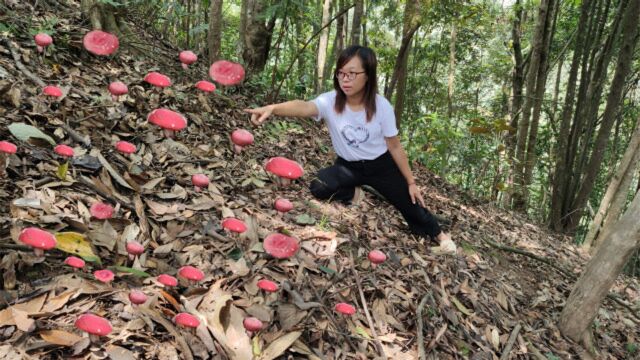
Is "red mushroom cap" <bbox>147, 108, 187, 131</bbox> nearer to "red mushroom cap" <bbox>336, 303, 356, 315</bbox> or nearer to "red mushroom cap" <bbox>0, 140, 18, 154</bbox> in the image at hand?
"red mushroom cap" <bbox>0, 140, 18, 154</bbox>

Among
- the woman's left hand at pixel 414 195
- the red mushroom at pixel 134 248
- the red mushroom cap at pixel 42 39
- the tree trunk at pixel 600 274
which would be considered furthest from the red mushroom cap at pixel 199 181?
the tree trunk at pixel 600 274

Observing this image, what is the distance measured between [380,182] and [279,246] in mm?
1467

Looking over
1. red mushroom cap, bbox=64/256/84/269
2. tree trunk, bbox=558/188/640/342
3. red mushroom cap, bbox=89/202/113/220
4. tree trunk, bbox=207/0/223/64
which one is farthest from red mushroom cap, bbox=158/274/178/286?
tree trunk, bbox=207/0/223/64

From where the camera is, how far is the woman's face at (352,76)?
3145 mm

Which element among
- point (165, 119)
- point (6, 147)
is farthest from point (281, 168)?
point (6, 147)

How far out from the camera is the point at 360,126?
349 cm

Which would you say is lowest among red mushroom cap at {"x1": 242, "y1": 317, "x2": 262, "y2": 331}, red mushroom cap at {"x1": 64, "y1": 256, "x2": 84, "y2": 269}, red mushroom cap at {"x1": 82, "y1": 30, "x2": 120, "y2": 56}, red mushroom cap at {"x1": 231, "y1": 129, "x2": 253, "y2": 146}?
red mushroom cap at {"x1": 242, "y1": 317, "x2": 262, "y2": 331}

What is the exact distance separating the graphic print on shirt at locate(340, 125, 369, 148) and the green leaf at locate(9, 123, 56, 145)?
2002mm

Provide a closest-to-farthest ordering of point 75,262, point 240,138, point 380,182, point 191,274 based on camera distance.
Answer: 1. point 75,262
2. point 191,274
3. point 240,138
4. point 380,182

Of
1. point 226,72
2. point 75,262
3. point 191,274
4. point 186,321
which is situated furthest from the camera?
point 226,72

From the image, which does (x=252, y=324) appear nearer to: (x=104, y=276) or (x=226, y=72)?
(x=104, y=276)

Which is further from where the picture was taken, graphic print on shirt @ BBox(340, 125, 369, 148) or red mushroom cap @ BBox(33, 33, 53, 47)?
graphic print on shirt @ BBox(340, 125, 369, 148)

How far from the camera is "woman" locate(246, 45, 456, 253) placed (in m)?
3.28

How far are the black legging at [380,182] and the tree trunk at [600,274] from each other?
3.63 ft
